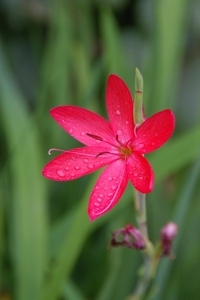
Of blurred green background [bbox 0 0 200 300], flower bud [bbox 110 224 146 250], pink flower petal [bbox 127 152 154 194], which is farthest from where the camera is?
blurred green background [bbox 0 0 200 300]

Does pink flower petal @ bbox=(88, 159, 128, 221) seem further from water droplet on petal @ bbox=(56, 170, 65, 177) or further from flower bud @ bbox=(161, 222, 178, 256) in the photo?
flower bud @ bbox=(161, 222, 178, 256)

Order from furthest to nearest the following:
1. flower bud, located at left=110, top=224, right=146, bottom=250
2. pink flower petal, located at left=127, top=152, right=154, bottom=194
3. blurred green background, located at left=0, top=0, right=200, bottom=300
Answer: blurred green background, located at left=0, top=0, right=200, bottom=300, flower bud, located at left=110, top=224, right=146, bottom=250, pink flower petal, located at left=127, top=152, right=154, bottom=194

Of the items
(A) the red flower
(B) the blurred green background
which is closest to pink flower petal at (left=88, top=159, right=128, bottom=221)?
(A) the red flower

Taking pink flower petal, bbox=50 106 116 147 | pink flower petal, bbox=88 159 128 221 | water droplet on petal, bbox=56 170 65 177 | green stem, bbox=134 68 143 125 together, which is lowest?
pink flower petal, bbox=88 159 128 221

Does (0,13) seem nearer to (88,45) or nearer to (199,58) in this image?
(88,45)

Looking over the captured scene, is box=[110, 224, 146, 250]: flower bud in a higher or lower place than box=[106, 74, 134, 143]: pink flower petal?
lower

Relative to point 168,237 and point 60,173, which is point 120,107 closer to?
point 60,173

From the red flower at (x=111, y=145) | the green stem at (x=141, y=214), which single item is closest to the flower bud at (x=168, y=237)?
the green stem at (x=141, y=214)

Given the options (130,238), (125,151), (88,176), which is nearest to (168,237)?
(130,238)
